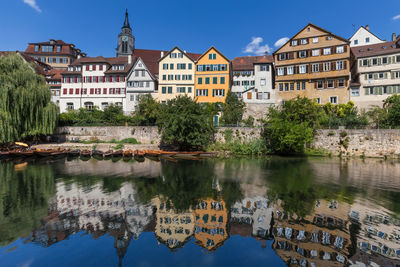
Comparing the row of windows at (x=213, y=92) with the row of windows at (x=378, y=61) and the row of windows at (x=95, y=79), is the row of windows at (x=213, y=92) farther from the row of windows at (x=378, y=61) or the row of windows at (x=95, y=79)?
the row of windows at (x=378, y=61)

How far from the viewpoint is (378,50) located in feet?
135

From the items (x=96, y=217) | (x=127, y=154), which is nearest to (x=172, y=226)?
(x=96, y=217)

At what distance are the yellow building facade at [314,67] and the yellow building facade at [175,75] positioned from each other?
1583 centimetres

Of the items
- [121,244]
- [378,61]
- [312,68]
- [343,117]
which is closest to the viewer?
[121,244]

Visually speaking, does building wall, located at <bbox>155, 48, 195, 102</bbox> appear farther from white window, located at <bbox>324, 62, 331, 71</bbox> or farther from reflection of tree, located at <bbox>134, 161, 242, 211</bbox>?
reflection of tree, located at <bbox>134, 161, 242, 211</bbox>

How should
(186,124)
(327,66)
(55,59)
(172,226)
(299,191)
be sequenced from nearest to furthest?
(172,226)
(299,191)
(186,124)
(327,66)
(55,59)

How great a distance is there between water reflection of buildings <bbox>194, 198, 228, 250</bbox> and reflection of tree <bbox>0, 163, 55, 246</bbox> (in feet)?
22.4

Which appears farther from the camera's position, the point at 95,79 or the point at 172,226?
the point at 95,79

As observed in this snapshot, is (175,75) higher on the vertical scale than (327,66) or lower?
higher

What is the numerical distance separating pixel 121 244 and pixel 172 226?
2.26m

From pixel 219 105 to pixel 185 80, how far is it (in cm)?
848

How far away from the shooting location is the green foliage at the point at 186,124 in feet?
112

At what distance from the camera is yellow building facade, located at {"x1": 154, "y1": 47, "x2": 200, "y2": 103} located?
47.0 metres

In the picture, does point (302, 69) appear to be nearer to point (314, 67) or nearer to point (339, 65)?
point (314, 67)
